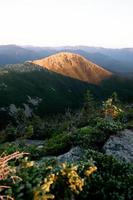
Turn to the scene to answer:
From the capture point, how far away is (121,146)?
17250 millimetres

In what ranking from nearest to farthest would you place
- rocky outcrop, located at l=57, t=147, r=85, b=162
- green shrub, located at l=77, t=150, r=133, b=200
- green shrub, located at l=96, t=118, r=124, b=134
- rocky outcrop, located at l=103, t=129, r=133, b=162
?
1. green shrub, located at l=77, t=150, r=133, b=200
2. rocky outcrop, located at l=57, t=147, r=85, b=162
3. rocky outcrop, located at l=103, t=129, r=133, b=162
4. green shrub, located at l=96, t=118, r=124, b=134

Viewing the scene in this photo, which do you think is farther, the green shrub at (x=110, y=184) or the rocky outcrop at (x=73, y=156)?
the rocky outcrop at (x=73, y=156)

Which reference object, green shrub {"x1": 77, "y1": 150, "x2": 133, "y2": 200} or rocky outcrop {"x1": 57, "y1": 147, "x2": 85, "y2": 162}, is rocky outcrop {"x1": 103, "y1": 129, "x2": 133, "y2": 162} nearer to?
rocky outcrop {"x1": 57, "y1": 147, "x2": 85, "y2": 162}

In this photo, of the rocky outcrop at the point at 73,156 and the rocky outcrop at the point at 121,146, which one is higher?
the rocky outcrop at the point at 73,156

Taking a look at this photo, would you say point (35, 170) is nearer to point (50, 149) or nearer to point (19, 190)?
point (19, 190)

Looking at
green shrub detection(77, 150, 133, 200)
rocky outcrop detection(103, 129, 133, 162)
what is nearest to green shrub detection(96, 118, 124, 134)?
rocky outcrop detection(103, 129, 133, 162)

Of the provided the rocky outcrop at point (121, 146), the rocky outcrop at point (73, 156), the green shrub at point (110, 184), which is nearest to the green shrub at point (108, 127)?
the rocky outcrop at point (121, 146)

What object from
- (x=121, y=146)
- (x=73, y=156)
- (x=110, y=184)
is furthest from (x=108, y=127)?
(x=110, y=184)

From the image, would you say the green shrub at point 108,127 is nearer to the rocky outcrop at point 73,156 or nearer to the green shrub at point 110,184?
the rocky outcrop at point 73,156

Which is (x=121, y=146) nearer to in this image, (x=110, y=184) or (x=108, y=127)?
(x=108, y=127)

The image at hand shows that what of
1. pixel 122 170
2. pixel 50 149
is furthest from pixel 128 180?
pixel 50 149

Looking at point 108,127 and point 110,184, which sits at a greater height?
point 110,184

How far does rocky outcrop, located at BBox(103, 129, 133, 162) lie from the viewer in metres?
16.0

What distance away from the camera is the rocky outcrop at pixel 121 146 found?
16044 millimetres
